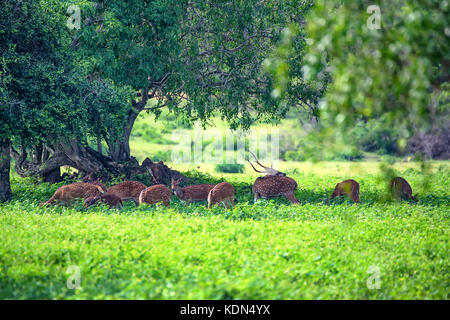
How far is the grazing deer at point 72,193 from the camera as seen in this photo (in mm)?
12397

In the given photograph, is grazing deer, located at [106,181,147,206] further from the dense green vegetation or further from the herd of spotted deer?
the dense green vegetation

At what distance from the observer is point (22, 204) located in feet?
40.4

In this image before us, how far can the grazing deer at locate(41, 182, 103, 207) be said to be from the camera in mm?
12397

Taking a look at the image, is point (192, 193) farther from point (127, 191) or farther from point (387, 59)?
point (387, 59)

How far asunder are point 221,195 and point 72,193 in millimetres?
3704

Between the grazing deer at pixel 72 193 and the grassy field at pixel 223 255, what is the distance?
40.9 inches

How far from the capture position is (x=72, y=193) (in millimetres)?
12484

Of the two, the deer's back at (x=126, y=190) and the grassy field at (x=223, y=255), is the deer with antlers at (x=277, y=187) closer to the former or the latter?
the grassy field at (x=223, y=255)

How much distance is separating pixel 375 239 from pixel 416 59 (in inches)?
167

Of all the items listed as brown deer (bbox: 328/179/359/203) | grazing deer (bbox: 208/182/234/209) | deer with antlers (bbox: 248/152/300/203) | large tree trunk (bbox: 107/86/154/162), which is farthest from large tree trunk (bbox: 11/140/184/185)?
brown deer (bbox: 328/179/359/203)
